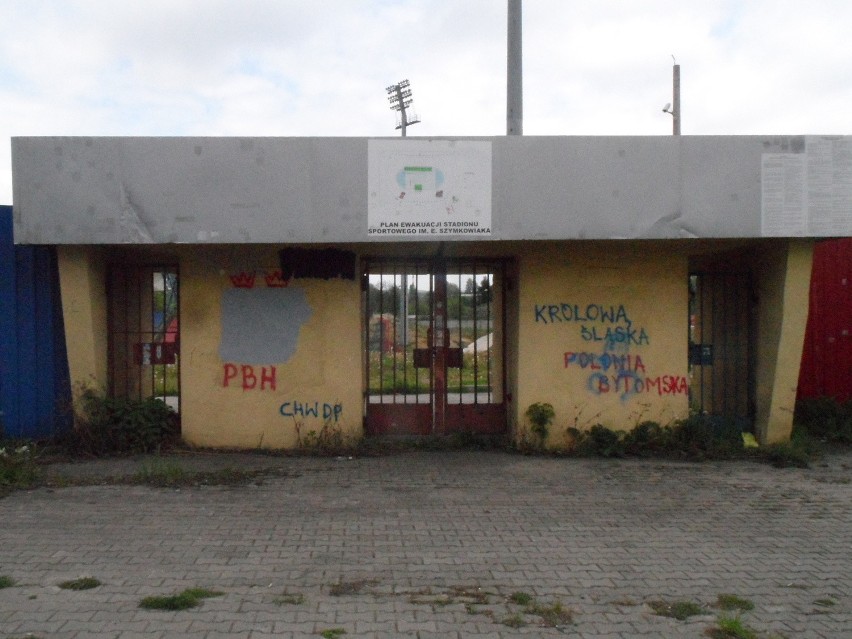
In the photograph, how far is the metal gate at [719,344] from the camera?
35.4ft

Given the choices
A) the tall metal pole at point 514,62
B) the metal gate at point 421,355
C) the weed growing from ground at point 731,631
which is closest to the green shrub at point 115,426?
the metal gate at point 421,355

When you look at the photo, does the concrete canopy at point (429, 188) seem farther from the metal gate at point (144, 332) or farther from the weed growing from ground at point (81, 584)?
the weed growing from ground at point (81, 584)

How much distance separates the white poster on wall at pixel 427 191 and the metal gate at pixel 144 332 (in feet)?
10.1

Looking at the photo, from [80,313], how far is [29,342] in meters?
0.99

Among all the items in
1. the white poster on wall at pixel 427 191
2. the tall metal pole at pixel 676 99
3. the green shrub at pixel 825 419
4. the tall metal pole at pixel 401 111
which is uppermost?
the tall metal pole at pixel 401 111

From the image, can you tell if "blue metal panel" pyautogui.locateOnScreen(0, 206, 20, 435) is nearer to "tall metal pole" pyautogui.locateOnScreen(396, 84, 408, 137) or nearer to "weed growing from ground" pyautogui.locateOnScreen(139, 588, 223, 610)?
"weed growing from ground" pyautogui.locateOnScreen(139, 588, 223, 610)

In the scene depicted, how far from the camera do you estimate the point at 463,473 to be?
886 centimetres

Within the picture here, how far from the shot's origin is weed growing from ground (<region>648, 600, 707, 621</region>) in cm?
502

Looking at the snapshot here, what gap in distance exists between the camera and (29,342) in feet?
32.8

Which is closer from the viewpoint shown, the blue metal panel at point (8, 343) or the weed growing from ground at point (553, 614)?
the weed growing from ground at point (553, 614)

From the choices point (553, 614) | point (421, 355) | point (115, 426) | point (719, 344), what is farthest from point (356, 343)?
point (553, 614)

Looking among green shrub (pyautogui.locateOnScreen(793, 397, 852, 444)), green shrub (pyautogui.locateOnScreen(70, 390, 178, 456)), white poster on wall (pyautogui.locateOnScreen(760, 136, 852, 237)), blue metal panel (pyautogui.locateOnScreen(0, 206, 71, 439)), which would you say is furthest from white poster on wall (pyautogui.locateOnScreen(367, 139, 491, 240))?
green shrub (pyautogui.locateOnScreen(793, 397, 852, 444))

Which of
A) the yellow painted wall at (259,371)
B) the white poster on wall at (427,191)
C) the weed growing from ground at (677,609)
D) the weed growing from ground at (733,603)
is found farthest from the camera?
the yellow painted wall at (259,371)

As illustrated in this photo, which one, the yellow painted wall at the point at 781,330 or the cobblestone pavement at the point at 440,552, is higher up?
the yellow painted wall at the point at 781,330
